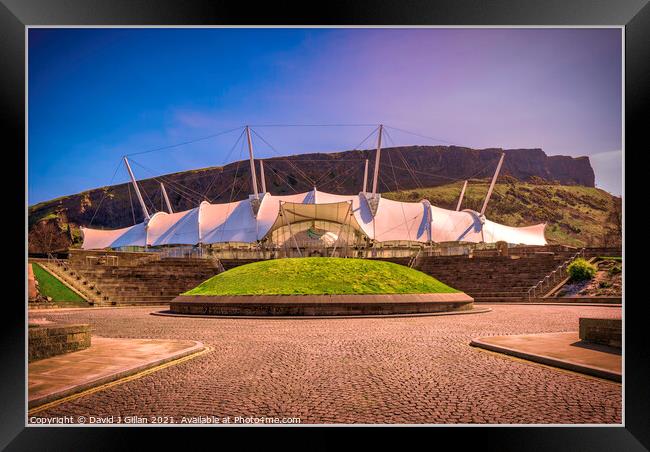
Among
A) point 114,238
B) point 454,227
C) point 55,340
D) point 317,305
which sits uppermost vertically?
point 454,227

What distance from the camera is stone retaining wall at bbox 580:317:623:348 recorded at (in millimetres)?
8695

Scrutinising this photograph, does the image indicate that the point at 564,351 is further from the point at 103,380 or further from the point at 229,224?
the point at 229,224

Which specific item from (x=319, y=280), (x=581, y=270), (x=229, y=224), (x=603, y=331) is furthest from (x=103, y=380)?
(x=229, y=224)

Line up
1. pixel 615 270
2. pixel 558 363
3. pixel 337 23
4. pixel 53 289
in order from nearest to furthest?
pixel 337 23
pixel 558 363
pixel 53 289
pixel 615 270

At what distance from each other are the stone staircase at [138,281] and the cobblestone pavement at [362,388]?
19344 mm

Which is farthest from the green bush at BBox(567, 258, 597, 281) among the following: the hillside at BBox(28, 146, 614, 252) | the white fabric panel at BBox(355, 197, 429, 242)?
the hillside at BBox(28, 146, 614, 252)

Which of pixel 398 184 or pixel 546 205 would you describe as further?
pixel 398 184

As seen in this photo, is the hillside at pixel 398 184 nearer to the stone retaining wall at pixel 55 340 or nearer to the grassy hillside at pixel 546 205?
the grassy hillside at pixel 546 205

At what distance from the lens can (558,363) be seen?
7.53 metres

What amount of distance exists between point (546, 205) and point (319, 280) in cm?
12975

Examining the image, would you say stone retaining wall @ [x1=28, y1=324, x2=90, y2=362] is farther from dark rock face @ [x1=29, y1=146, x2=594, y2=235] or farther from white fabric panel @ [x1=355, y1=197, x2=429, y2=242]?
dark rock face @ [x1=29, y1=146, x2=594, y2=235]

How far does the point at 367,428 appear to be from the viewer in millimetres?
4844
